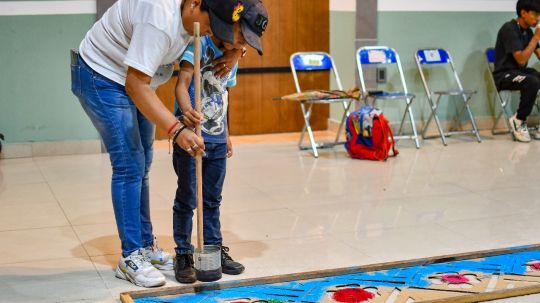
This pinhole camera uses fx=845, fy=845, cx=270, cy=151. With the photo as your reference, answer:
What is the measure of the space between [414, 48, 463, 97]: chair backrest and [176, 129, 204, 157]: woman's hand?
4544 millimetres

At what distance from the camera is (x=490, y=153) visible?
686 centimetres

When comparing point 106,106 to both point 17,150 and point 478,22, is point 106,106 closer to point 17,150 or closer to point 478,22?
point 17,150

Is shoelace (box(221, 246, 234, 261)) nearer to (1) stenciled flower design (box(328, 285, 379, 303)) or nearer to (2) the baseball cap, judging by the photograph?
(1) stenciled flower design (box(328, 285, 379, 303))

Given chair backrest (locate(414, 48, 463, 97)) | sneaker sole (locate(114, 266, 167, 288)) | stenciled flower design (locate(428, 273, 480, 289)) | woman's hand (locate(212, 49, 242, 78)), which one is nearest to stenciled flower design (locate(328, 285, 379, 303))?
stenciled flower design (locate(428, 273, 480, 289))

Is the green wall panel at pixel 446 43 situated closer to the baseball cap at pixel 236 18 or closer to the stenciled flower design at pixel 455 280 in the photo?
the stenciled flower design at pixel 455 280

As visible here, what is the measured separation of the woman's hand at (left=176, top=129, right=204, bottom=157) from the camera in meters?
3.23

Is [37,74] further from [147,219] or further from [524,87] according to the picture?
[524,87]

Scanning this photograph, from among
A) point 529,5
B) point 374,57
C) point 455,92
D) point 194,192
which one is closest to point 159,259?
point 194,192

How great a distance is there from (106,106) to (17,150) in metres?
3.43

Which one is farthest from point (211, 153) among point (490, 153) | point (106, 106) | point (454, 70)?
point (454, 70)

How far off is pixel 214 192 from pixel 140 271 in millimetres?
459

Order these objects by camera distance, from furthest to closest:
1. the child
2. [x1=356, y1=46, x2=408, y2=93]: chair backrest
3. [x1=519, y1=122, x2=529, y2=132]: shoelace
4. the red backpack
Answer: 1. [x1=519, y1=122, x2=529, y2=132]: shoelace
2. [x1=356, y1=46, x2=408, y2=93]: chair backrest
3. the red backpack
4. the child

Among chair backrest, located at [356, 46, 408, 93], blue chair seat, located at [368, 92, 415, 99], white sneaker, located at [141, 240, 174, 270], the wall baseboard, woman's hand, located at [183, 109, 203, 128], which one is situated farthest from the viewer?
chair backrest, located at [356, 46, 408, 93]

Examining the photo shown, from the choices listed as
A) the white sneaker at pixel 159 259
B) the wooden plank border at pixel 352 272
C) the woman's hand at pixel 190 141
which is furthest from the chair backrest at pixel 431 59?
the woman's hand at pixel 190 141
